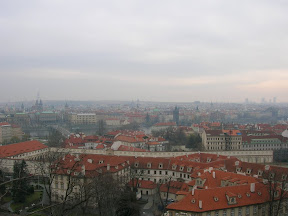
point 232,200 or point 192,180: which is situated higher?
point 232,200

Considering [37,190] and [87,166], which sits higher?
[87,166]

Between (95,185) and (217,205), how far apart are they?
615 cm

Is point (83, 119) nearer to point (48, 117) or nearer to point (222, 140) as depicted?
point (48, 117)

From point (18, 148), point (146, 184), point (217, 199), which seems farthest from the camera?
point (18, 148)

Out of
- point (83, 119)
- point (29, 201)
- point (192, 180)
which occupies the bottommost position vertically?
point (29, 201)

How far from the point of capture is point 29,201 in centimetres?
2106

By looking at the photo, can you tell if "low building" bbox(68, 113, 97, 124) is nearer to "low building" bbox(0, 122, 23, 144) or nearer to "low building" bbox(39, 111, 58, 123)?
"low building" bbox(39, 111, 58, 123)

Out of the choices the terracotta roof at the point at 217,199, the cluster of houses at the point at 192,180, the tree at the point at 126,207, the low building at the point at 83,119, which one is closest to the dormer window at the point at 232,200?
the cluster of houses at the point at 192,180

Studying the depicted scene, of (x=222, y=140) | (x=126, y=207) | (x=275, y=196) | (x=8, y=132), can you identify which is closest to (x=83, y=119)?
(x=8, y=132)

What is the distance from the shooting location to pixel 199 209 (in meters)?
14.4

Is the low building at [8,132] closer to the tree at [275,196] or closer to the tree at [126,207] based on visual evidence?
the tree at [126,207]

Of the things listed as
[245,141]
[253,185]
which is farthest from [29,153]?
[245,141]

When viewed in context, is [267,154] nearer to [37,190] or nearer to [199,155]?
[199,155]

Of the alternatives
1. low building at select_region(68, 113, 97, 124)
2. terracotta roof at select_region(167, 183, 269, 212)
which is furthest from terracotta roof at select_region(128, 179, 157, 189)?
low building at select_region(68, 113, 97, 124)
